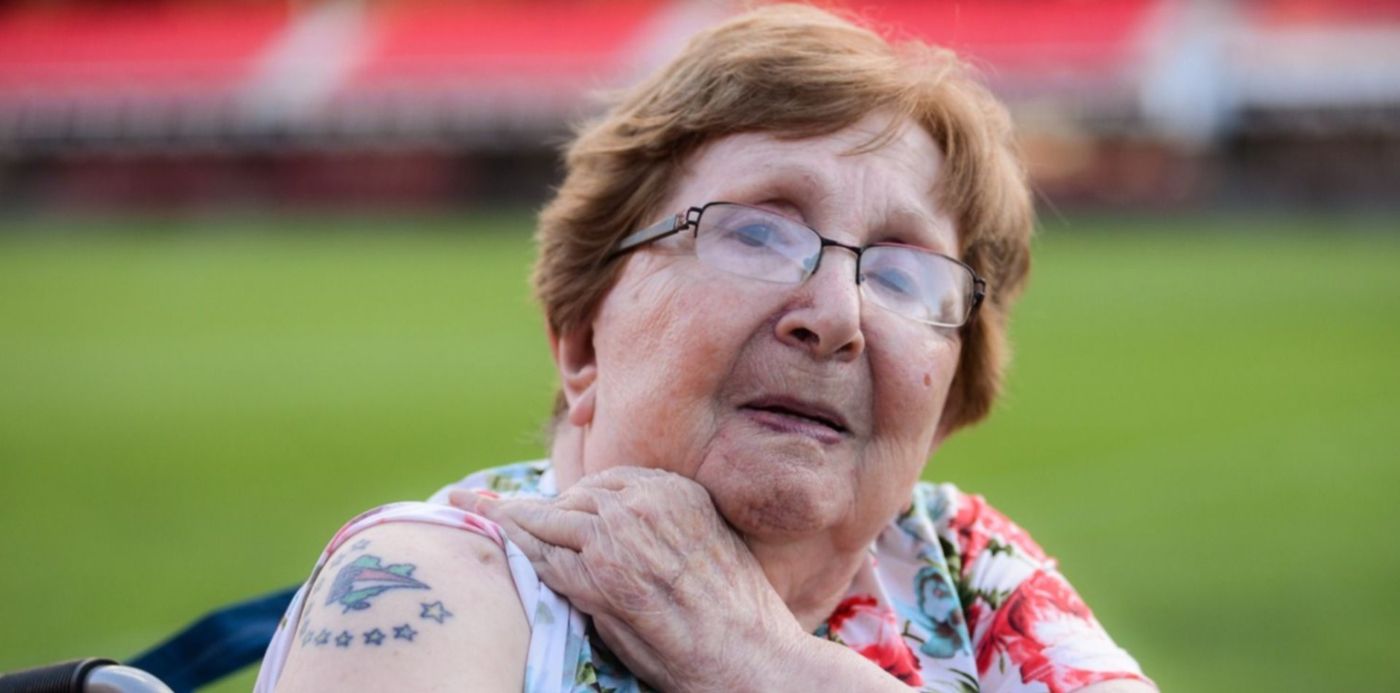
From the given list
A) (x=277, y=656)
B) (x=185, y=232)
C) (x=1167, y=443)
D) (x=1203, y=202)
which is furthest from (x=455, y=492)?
(x=1203, y=202)

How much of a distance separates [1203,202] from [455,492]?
3265 centimetres

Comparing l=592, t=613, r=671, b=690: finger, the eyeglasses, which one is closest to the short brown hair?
the eyeglasses

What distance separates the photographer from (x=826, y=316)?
2217 millimetres

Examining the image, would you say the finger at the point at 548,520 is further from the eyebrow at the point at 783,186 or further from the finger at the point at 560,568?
the eyebrow at the point at 783,186

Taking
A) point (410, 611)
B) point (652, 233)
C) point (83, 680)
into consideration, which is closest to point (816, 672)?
point (410, 611)

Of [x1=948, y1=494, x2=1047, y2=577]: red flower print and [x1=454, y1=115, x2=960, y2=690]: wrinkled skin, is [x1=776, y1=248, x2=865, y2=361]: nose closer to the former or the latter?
[x1=454, y1=115, x2=960, y2=690]: wrinkled skin

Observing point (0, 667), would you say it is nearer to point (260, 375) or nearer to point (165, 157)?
point (260, 375)

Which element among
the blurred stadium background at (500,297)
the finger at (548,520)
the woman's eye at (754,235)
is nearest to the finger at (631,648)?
the finger at (548,520)

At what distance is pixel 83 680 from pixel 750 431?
97cm

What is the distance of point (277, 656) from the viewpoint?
1.93 metres

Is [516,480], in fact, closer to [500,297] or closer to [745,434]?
[745,434]

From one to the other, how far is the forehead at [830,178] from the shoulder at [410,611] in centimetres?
68

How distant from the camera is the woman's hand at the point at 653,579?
2.03 meters

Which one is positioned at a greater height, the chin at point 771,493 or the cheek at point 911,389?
the cheek at point 911,389
